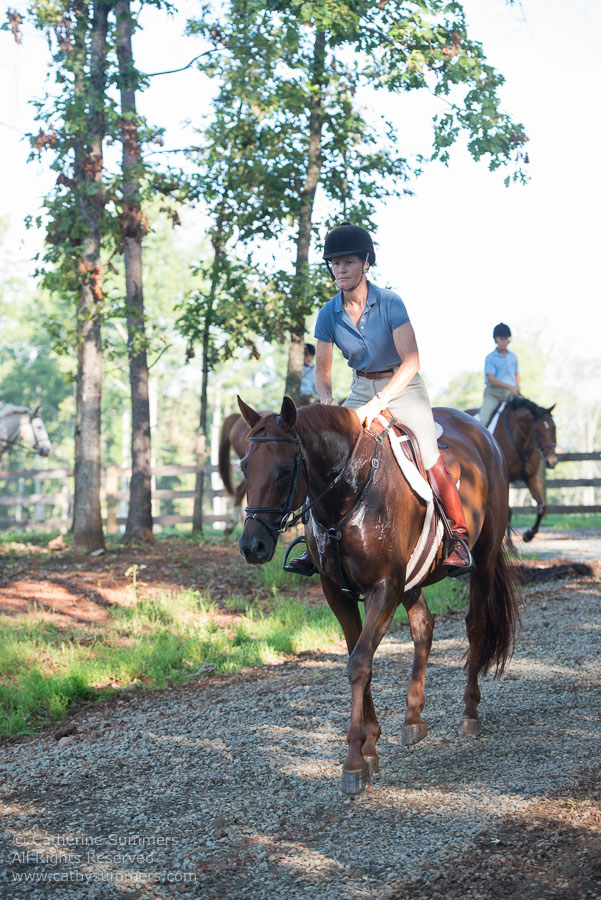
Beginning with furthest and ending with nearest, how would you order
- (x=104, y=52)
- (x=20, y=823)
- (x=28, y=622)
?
1. (x=104, y=52)
2. (x=28, y=622)
3. (x=20, y=823)

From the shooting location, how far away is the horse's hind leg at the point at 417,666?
210 inches

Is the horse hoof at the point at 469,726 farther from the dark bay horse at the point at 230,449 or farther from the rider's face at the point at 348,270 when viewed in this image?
the dark bay horse at the point at 230,449

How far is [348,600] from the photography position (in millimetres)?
5297

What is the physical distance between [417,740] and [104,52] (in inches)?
495

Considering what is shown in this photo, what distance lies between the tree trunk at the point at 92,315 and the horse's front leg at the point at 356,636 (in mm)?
A: 9557

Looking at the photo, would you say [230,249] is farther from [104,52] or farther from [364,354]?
[364,354]

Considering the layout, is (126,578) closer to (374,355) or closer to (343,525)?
(374,355)

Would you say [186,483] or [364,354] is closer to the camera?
[364,354]

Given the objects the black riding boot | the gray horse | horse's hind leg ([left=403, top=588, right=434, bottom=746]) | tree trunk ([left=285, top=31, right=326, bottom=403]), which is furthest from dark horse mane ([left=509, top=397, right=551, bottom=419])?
the gray horse

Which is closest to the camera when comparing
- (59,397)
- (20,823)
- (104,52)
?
(20,823)

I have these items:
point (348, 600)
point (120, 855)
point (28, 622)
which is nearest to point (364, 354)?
point (348, 600)

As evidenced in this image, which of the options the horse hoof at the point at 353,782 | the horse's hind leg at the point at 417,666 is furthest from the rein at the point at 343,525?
the horse hoof at the point at 353,782

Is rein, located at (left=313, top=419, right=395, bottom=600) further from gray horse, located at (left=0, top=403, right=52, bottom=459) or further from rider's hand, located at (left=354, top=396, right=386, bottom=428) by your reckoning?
gray horse, located at (left=0, top=403, right=52, bottom=459)

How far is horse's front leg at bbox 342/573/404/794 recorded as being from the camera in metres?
4.59
